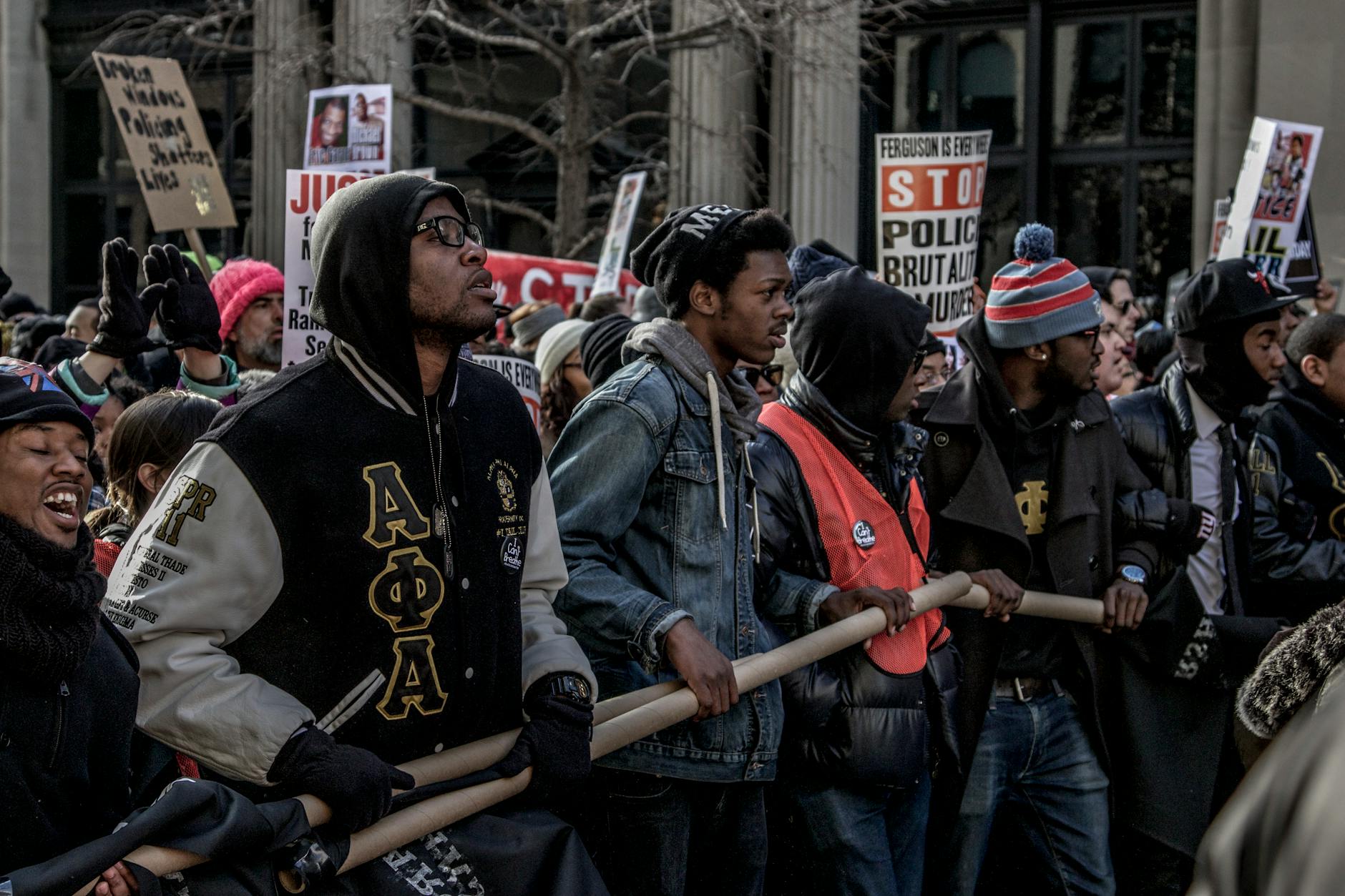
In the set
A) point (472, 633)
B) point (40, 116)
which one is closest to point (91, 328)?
point (472, 633)

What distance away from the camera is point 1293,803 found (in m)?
1.07

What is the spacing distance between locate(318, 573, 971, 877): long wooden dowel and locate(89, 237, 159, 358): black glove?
8.99 feet

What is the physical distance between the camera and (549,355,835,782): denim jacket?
373 centimetres

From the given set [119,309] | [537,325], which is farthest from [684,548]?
[537,325]

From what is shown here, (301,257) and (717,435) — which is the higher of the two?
(301,257)

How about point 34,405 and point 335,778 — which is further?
point 34,405

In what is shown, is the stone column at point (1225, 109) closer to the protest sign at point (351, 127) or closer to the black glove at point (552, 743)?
the protest sign at point (351, 127)

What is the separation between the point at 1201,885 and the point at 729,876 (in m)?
2.83

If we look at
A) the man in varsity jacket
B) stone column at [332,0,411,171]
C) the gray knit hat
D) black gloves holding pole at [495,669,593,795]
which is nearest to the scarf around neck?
the man in varsity jacket

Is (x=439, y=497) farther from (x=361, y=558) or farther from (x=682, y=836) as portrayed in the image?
(x=682, y=836)

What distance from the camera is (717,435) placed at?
12.8 ft

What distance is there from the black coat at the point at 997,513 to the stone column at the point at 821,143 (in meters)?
9.21

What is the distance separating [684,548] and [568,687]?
0.69 m

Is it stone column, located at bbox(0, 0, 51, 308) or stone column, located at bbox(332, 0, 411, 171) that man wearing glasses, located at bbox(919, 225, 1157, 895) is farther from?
stone column, located at bbox(0, 0, 51, 308)
